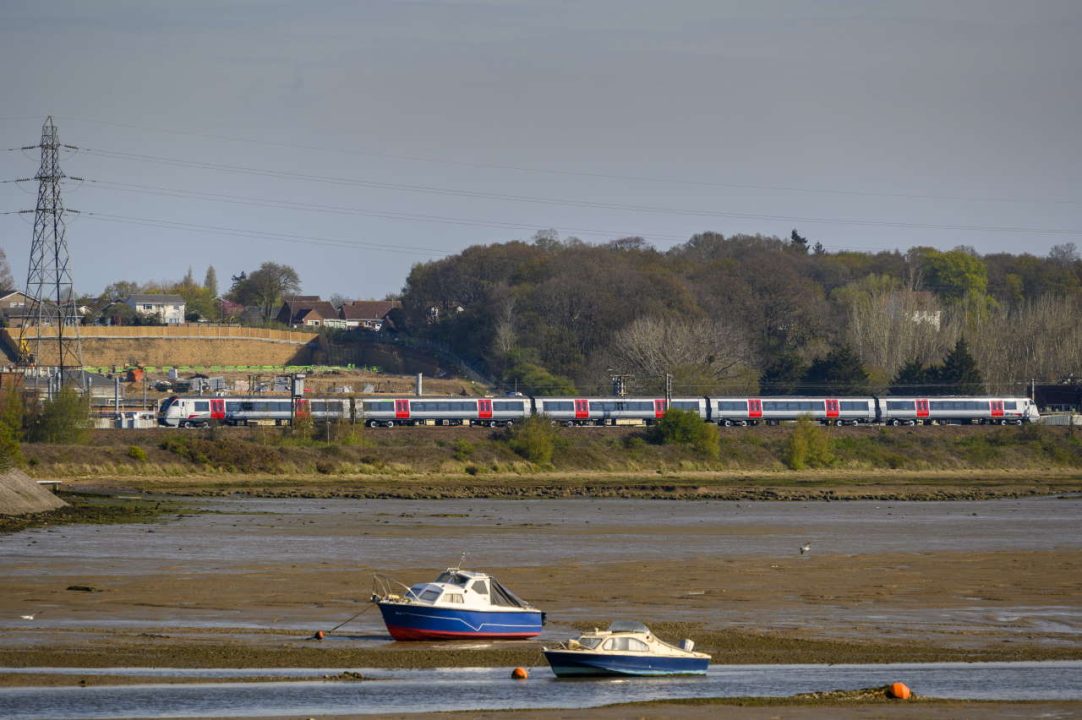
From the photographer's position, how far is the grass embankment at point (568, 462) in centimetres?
7250

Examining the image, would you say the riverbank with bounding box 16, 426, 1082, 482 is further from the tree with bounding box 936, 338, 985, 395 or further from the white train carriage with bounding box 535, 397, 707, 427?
the tree with bounding box 936, 338, 985, 395

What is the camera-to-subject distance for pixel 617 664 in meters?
23.4

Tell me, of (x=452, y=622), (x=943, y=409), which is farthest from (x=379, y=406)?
(x=452, y=622)

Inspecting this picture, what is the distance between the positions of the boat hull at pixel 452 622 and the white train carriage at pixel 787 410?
3066 inches

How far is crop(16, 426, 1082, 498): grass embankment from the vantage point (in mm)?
72500

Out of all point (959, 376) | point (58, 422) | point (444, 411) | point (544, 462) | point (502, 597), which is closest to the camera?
point (502, 597)

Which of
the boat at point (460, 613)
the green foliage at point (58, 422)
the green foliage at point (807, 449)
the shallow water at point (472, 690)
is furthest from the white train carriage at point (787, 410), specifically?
the shallow water at point (472, 690)

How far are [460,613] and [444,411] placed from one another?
7384 cm

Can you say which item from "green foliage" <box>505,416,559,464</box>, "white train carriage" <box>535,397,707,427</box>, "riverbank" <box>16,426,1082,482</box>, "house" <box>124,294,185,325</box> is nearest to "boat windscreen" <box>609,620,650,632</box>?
"riverbank" <box>16,426,1082,482</box>

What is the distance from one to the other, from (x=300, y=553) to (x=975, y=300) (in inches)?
5210

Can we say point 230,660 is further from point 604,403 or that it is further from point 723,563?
point 604,403

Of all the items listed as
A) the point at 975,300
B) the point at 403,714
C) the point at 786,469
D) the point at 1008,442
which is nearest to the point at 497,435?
the point at 786,469

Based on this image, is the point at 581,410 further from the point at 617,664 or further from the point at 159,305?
the point at 159,305

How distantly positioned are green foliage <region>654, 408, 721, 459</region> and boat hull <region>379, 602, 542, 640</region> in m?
65.2
